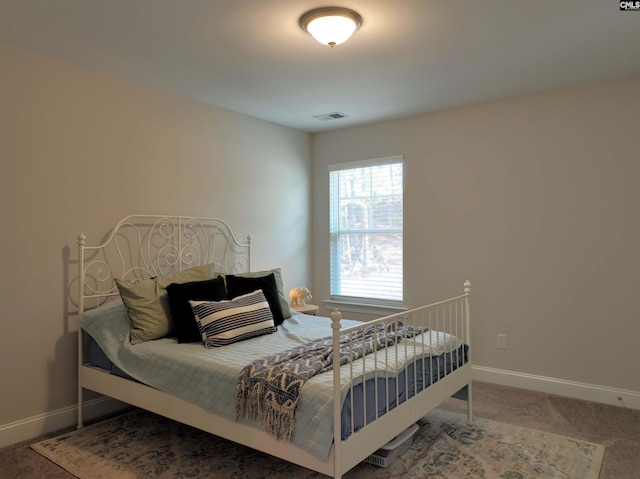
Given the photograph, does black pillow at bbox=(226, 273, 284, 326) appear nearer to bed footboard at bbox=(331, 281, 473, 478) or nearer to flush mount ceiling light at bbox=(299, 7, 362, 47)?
bed footboard at bbox=(331, 281, 473, 478)

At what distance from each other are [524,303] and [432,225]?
1011mm

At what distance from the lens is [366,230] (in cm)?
464

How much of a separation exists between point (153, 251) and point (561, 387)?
329 cm

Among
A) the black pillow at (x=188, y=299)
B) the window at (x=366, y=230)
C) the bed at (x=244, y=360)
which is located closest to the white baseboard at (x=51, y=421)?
the bed at (x=244, y=360)

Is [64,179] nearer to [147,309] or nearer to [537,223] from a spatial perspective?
→ [147,309]

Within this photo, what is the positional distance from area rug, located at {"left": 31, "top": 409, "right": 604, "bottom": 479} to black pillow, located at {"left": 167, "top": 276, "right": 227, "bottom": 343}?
628mm

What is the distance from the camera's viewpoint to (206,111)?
390cm

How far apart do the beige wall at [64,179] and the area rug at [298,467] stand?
20.3 inches

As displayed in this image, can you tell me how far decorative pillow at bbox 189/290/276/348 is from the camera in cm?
283

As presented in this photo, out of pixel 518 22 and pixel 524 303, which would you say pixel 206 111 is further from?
pixel 524 303

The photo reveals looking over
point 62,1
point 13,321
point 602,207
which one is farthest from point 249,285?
point 602,207

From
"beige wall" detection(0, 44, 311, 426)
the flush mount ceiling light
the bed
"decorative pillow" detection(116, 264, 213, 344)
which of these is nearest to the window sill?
the bed

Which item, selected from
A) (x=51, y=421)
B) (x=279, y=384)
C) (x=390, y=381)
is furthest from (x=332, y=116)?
(x=51, y=421)

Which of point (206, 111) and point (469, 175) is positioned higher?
point (206, 111)
